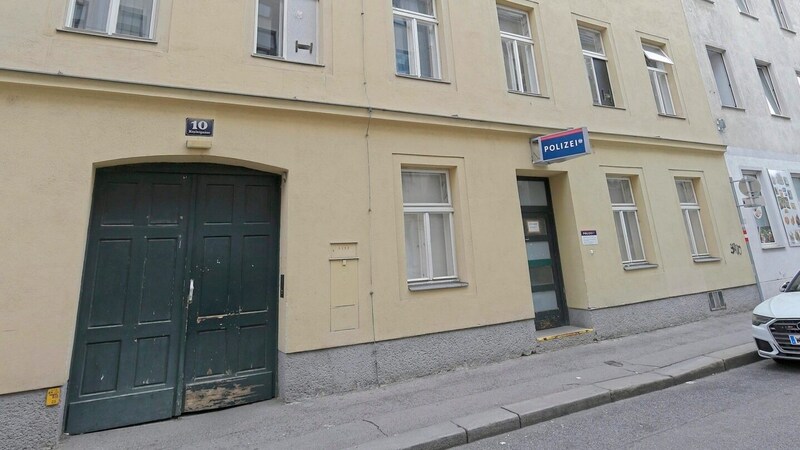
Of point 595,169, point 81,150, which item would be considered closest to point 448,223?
point 595,169

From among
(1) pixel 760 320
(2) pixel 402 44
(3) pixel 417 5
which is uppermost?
(3) pixel 417 5

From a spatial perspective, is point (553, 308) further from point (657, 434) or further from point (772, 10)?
point (772, 10)

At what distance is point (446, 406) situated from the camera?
14.4 ft

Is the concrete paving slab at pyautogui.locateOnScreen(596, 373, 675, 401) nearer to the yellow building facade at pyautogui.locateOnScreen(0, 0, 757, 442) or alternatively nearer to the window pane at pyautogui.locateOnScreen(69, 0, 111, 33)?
the yellow building facade at pyautogui.locateOnScreen(0, 0, 757, 442)

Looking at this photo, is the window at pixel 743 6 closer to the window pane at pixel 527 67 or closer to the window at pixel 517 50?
the window at pixel 517 50

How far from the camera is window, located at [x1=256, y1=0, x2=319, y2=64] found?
222 inches

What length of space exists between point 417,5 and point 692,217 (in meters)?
8.32

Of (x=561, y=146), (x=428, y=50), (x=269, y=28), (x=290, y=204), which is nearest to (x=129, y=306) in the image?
(x=290, y=204)

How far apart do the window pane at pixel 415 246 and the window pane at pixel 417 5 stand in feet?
12.8

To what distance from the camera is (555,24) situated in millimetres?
8109

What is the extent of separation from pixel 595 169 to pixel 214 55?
730cm

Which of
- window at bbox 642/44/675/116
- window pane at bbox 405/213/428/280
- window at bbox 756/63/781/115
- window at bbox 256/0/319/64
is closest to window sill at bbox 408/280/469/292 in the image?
window pane at bbox 405/213/428/280

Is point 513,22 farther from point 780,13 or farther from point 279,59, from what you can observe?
point 780,13

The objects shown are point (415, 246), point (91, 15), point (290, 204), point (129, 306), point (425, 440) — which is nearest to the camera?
point (425, 440)
